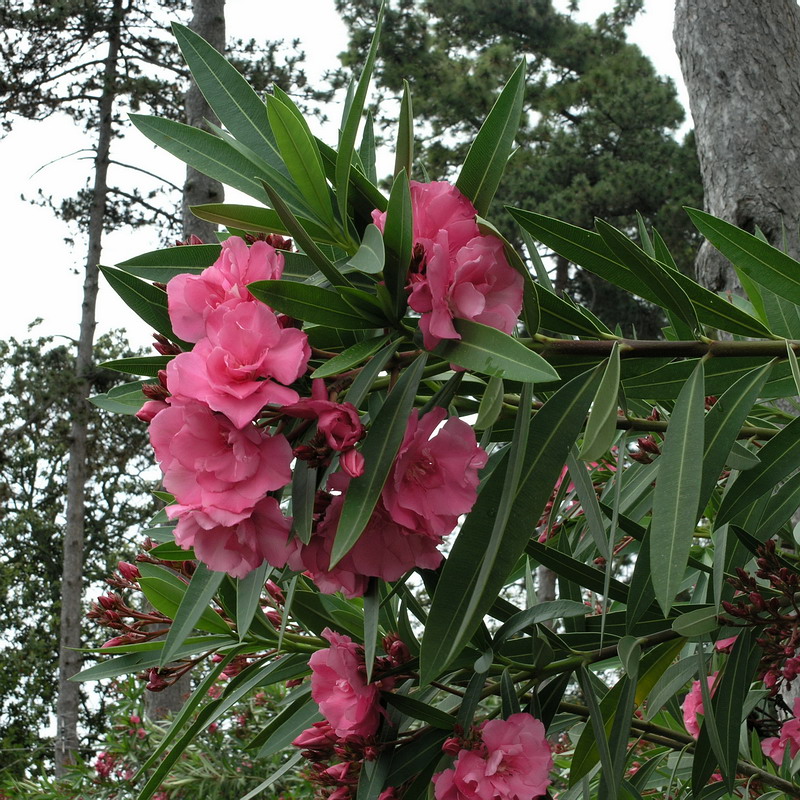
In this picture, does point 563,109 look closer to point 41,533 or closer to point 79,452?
point 79,452

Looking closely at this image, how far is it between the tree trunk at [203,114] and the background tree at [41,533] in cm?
602

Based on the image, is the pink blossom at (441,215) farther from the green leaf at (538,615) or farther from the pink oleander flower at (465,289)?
the green leaf at (538,615)

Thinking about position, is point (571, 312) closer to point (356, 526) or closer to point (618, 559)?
point (356, 526)

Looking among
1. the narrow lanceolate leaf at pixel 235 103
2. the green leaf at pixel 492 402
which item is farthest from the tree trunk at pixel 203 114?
the green leaf at pixel 492 402

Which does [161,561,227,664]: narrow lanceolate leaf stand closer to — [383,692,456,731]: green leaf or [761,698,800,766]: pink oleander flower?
[383,692,456,731]: green leaf

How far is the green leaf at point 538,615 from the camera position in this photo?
2.92ft

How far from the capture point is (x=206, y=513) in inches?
22.7

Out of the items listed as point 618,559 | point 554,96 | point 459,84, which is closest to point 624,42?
point 554,96

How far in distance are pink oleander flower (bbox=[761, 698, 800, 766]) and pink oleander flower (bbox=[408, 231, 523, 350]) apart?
2.84 ft

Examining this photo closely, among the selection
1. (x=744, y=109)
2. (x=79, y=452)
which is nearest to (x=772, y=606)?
(x=744, y=109)

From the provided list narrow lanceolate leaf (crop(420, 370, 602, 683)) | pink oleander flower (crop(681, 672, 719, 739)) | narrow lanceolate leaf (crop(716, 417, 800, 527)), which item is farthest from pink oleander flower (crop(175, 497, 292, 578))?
pink oleander flower (crop(681, 672, 719, 739))

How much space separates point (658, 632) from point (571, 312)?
38 centimetres

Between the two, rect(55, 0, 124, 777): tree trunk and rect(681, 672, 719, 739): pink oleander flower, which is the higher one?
rect(55, 0, 124, 777): tree trunk

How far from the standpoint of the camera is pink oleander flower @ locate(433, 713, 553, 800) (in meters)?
0.81
